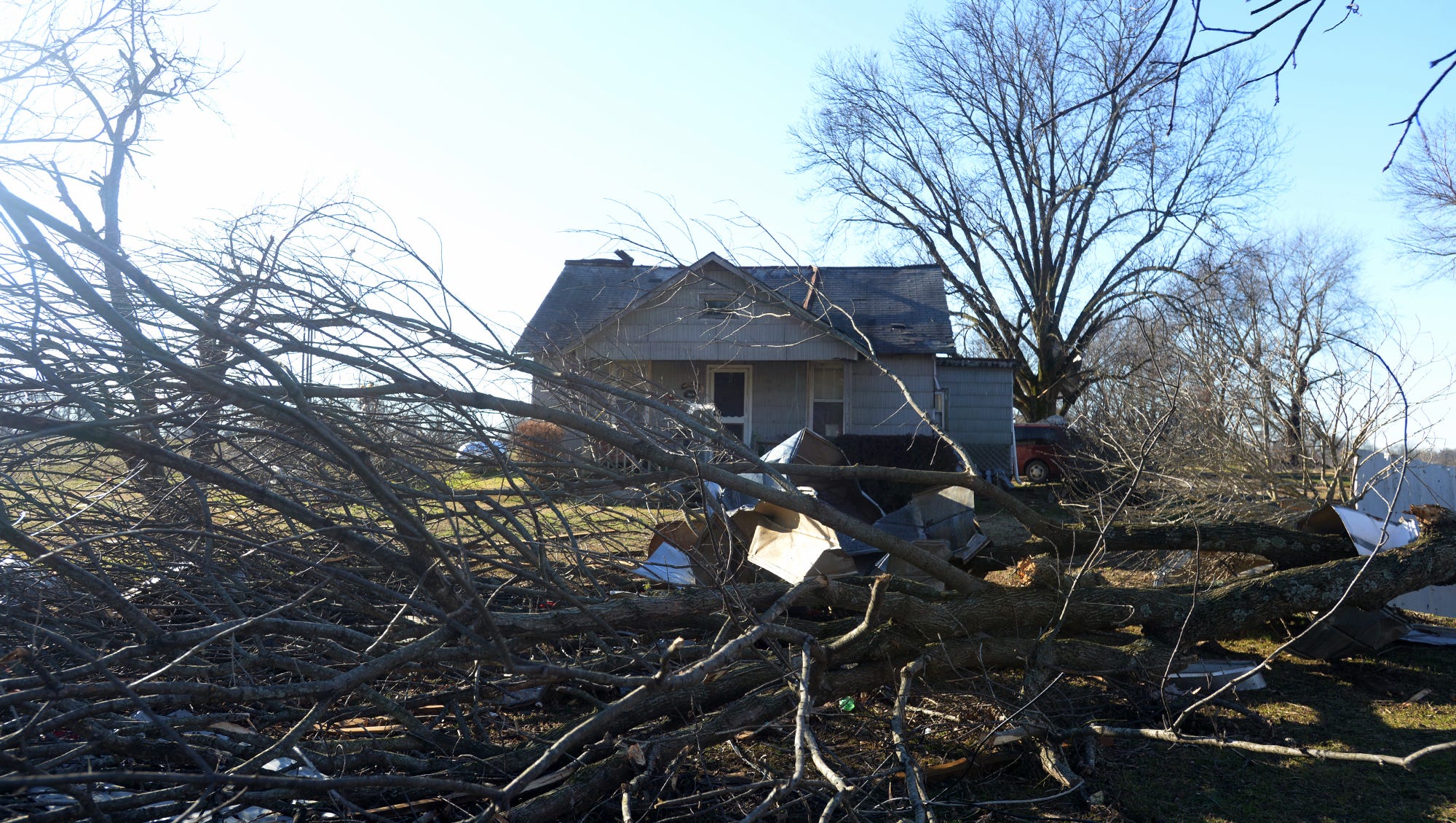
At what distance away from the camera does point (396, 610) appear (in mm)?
4062

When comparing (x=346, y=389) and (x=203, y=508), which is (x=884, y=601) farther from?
(x=203, y=508)

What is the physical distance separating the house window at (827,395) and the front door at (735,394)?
4.00 feet

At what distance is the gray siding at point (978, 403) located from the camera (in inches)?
768

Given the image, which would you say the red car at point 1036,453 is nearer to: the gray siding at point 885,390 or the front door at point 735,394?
the gray siding at point 885,390

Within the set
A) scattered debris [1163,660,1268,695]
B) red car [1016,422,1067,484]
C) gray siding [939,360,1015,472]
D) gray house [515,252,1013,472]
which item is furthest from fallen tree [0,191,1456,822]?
gray siding [939,360,1015,472]

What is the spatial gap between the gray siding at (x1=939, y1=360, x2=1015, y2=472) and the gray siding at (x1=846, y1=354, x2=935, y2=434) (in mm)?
1812

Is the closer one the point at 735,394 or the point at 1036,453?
the point at 735,394

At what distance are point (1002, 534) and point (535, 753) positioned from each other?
24.5 feet

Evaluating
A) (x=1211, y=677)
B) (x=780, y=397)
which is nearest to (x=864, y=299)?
(x=780, y=397)

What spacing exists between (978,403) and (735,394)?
17.9ft

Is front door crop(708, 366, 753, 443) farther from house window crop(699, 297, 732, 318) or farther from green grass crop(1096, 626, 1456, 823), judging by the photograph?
green grass crop(1096, 626, 1456, 823)

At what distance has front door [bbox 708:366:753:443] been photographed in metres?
18.0

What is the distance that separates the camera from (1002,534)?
32.5ft

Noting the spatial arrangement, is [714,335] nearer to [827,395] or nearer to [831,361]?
[831,361]
